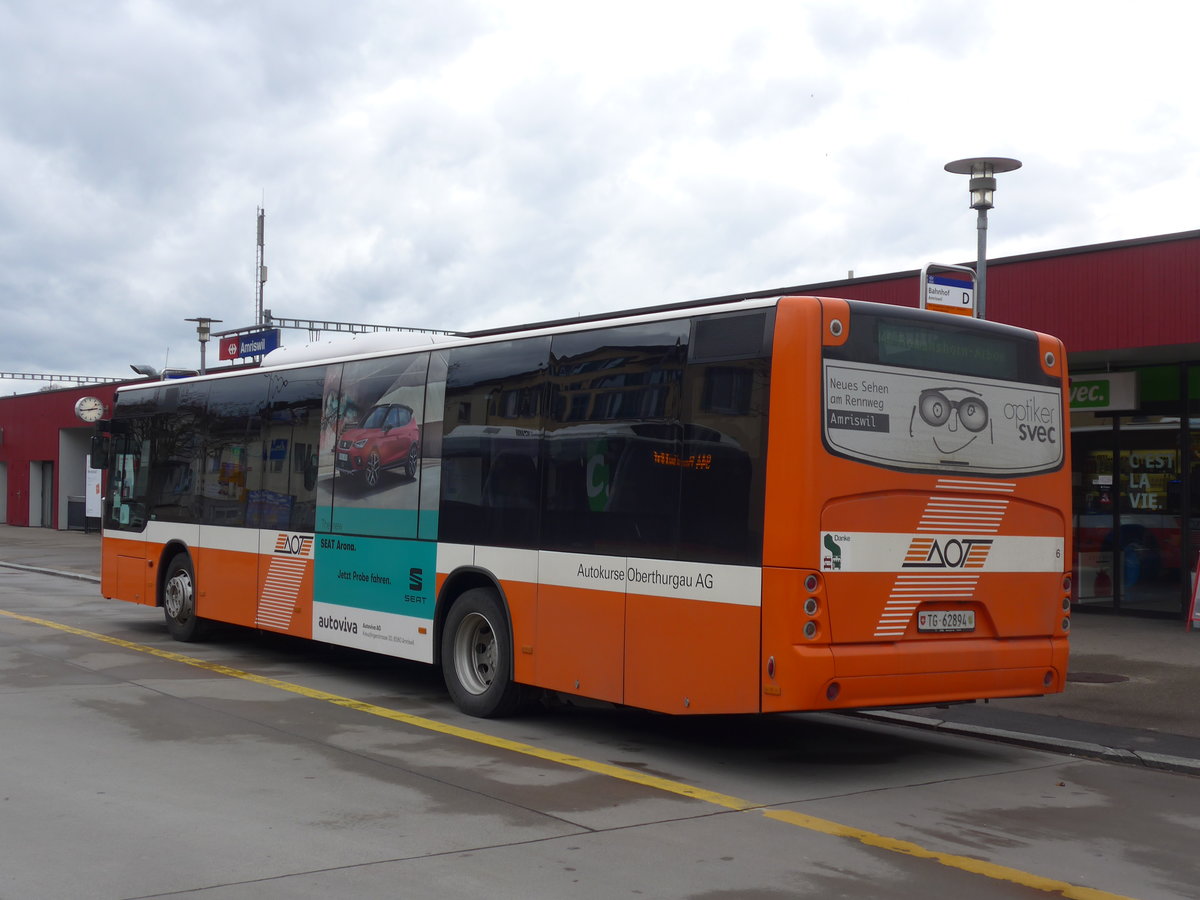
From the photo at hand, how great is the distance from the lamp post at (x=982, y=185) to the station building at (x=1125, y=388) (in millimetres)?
3452

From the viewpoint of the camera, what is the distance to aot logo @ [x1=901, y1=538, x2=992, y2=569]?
820 centimetres

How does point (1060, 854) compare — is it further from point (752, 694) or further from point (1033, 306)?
point (1033, 306)

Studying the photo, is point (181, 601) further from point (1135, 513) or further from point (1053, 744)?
point (1135, 513)

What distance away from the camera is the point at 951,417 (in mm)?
8469

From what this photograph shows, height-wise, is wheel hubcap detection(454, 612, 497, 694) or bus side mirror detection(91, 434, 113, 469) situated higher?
bus side mirror detection(91, 434, 113, 469)

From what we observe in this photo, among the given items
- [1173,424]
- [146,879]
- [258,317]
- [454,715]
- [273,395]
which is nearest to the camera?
[146,879]

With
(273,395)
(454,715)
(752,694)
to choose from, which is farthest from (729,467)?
(273,395)

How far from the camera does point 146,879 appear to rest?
18.5 feet

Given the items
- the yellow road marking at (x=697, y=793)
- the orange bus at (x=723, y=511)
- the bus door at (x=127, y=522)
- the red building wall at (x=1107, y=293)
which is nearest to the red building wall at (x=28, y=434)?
the bus door at (x=127, y=522)

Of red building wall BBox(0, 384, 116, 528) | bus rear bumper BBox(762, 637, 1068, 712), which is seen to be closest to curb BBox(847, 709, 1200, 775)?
bus rear bumper BBox(762, 637, 1068, 712)

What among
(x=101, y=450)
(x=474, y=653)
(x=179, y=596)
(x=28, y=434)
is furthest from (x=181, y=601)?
(x=28, y=434)

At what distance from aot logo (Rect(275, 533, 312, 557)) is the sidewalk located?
5.48m

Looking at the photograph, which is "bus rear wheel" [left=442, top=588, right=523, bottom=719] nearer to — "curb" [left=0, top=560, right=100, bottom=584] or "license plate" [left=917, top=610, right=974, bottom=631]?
"license plate" [left=917, top=610, right=974, bottom=631]

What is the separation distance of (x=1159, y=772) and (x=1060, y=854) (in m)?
2.81
